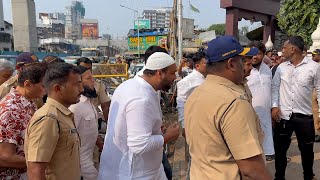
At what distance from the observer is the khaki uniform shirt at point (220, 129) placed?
1.62 meters

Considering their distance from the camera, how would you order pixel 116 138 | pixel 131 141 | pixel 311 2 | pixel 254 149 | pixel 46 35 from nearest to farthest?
pixel 254 149, pixel 131 141, pixel 116 138, pixel 311 2, pixel 46 35

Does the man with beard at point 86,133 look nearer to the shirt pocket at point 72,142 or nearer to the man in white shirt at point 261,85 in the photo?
the shirt pocket at point 72,142

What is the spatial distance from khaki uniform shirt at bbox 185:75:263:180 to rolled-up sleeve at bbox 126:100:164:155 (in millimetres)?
439

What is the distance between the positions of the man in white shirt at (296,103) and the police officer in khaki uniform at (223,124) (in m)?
2.34

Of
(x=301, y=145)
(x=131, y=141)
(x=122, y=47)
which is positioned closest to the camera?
(x=131, y=141)

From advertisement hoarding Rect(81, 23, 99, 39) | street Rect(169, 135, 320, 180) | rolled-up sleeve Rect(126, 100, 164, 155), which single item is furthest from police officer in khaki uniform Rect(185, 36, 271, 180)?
advertisement hoarding Rect(81, 23, 99, 39)

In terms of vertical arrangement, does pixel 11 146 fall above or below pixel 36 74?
below

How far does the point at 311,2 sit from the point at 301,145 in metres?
8.93

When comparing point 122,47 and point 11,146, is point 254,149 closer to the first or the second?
point 11,146

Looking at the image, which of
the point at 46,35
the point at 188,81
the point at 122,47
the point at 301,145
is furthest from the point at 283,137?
the point at 46,35

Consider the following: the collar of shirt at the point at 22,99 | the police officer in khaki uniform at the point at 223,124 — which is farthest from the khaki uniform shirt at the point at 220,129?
the collar of shirt at the point at 22,99

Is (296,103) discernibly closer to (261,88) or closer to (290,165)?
(261,88)

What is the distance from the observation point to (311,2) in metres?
11.3

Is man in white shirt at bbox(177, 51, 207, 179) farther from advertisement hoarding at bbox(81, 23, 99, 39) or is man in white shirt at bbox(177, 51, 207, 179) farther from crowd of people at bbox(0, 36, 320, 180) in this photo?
advertisement hoarding at bbox(81, 23, 99, 39)
